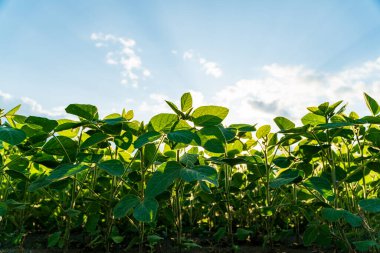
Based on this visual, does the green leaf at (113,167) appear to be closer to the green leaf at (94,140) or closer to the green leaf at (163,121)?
the green leaf at (94,140)

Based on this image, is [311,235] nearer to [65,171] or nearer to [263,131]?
[263,131]

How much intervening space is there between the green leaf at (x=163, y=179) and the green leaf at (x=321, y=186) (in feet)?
1.98

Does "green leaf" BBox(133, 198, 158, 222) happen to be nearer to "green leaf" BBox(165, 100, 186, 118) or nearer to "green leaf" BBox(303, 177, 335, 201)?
"green leaf" BBox(165, 100, 186, 118)

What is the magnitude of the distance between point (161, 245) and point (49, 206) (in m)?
0.84

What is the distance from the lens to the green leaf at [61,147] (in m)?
1.52

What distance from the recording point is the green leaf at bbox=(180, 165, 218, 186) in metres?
1.19

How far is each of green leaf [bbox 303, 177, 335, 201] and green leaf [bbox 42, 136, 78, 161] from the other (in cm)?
101

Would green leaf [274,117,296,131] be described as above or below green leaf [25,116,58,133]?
A: above

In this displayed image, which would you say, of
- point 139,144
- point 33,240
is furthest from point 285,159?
point 33,240

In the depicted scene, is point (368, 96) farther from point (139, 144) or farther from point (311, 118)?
point (139, 144)

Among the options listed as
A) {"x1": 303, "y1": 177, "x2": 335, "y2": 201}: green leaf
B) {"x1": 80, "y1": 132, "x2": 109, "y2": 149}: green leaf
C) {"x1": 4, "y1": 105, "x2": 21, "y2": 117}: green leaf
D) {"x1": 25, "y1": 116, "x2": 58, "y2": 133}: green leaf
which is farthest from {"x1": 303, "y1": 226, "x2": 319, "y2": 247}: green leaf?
{"x1": 4, "y1": 105, "x2": 21, "y2": 117}: green leaf

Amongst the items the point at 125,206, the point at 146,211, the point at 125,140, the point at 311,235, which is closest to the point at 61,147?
the point at 125,140

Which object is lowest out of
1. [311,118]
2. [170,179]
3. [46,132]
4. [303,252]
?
[303,252]

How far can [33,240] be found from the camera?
2525mm
